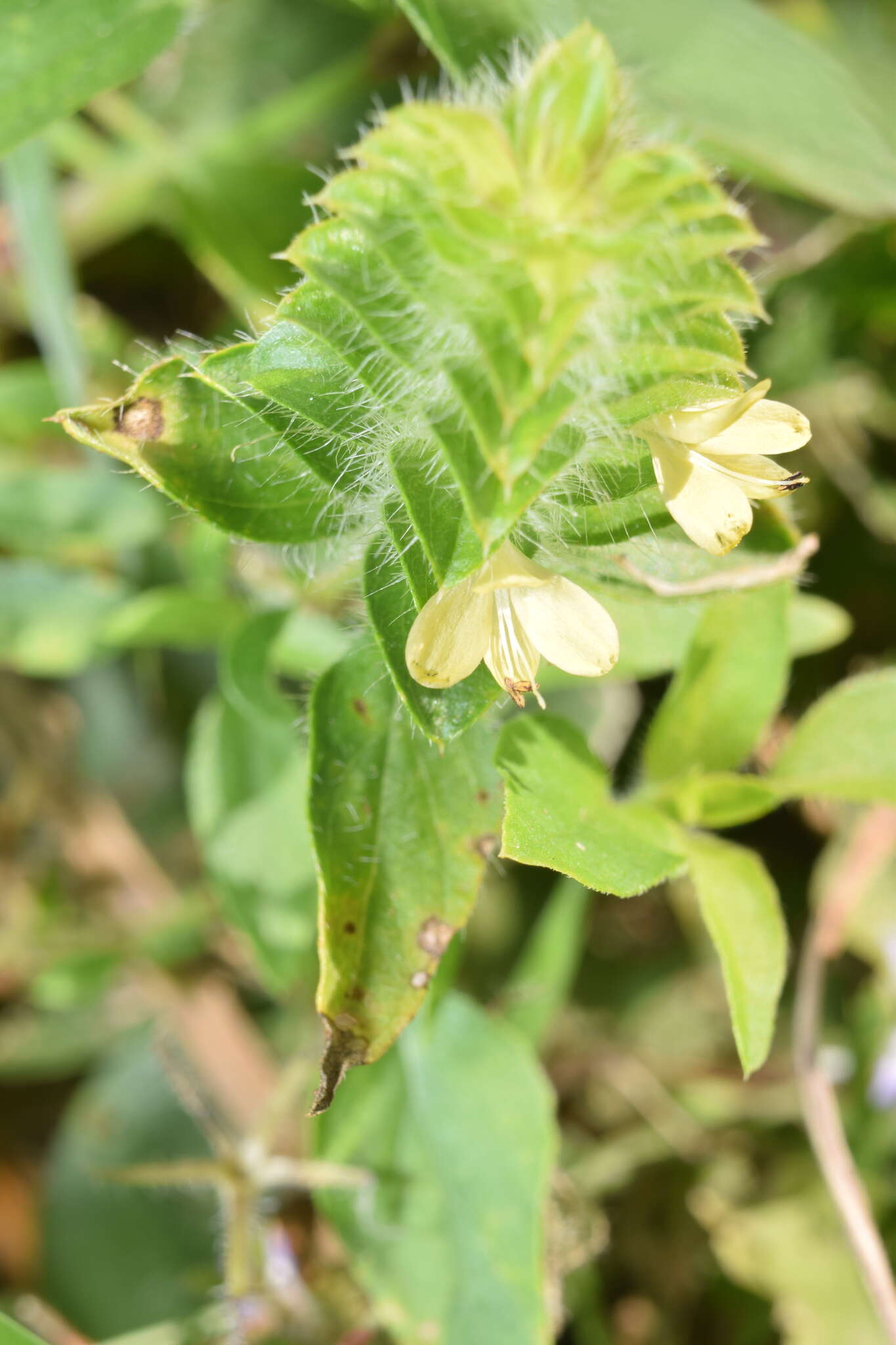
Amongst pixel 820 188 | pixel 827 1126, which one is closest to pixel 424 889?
pixel 827 1126

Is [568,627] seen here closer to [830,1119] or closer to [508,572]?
[508,572]

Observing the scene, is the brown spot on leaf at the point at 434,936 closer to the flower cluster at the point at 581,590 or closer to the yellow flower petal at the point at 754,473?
the flower cluster at the point at 581,590

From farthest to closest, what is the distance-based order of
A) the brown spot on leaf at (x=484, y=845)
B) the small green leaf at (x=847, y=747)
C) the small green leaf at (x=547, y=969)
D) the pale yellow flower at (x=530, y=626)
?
the small green leaf at (x=547, y=969), the small green leaf at (x=847, y=747), the brown spot on leaf at (x=484, y=845), the pale yellow flower at (x=530, y=626)

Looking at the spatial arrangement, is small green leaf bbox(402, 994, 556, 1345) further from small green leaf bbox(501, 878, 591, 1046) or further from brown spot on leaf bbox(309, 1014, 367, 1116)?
brown spot on leaf bbox(309, 1014, 367, 1116)

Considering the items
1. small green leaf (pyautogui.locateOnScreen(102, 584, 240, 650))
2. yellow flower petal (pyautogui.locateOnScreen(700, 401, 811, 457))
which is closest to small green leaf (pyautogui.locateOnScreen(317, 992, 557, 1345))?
small green leaf (pyautogui.locateOnScreen(102, 584, 240, 650))

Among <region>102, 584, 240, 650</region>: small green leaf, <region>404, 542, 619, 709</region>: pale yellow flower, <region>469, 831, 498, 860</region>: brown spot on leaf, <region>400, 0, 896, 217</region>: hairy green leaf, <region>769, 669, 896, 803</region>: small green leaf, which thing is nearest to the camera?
<region>404, 542, 619, 709</region>: pale yellow flower

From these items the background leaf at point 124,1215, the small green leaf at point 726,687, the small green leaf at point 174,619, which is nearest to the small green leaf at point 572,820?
the small green leaf at point 726,687

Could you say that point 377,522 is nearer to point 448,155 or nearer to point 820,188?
point 448,155
